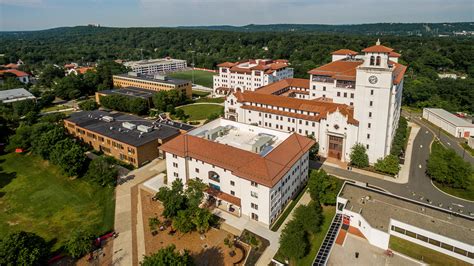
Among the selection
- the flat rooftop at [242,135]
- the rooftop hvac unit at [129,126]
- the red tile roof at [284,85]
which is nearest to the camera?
the flat rooftop at [242,135]

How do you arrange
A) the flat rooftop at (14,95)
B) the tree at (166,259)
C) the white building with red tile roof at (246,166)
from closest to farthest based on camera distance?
the tree at (166,259) → the white building with red tile roof at (246,166) → the flat rooftop at (14,95)

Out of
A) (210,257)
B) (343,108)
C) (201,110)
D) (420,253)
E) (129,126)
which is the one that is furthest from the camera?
(201,110)

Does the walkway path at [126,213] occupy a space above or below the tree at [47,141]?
below

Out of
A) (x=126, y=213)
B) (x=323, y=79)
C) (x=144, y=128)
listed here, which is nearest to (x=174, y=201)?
(x=126, y=213)

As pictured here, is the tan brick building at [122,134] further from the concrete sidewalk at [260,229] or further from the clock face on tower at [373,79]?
the clock face on tower at [373,79]

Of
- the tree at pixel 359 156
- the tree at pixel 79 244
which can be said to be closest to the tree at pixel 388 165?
the tree at pixel 359 156

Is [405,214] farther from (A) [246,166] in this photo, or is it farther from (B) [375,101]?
(B) [375,101]
